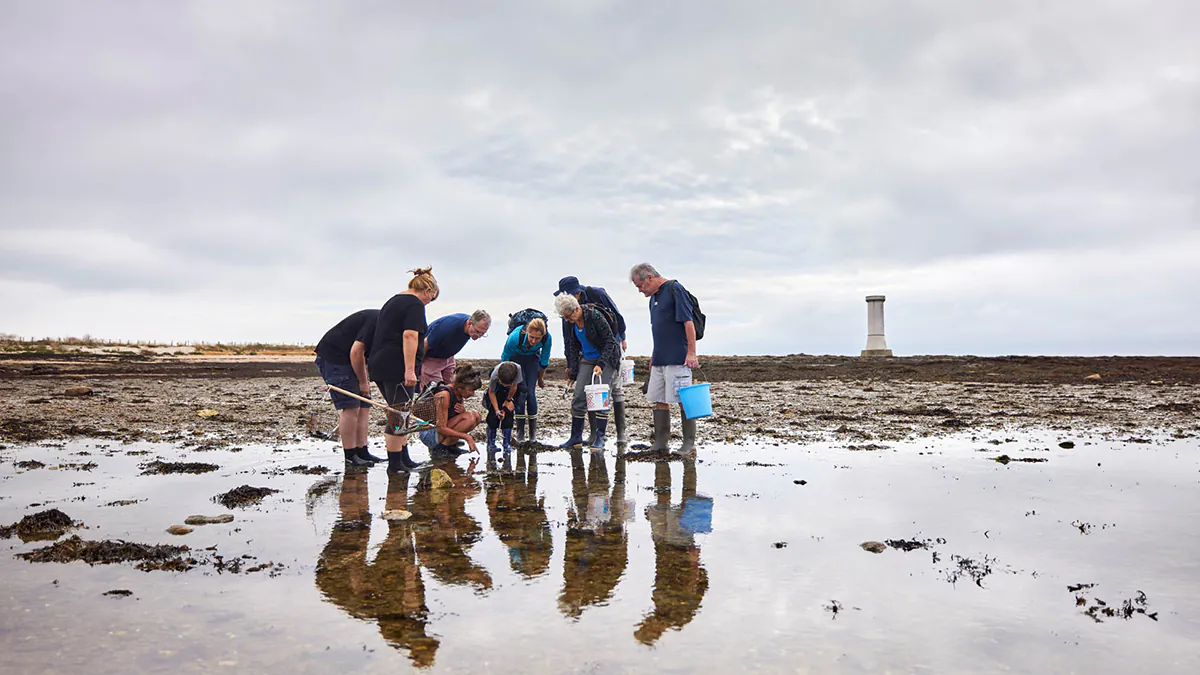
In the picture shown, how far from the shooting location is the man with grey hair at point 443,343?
32.5 ft

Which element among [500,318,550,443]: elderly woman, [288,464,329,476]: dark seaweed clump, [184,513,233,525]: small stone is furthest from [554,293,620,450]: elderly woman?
[184,513,233,525]: small stone

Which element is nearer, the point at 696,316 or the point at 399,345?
the point at 399,345

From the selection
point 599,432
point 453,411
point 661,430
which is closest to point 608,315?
point 599,432

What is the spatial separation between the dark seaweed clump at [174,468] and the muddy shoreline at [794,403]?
65.6 inches

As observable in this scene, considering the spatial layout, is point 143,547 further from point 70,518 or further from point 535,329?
point 535,329

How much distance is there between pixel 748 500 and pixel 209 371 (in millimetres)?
30211

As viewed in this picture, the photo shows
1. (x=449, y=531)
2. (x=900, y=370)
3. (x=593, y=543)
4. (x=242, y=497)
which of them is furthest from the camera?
(x=900, y=370)

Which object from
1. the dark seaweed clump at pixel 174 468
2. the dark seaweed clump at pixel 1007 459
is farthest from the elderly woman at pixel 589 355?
the dark seaweed clump at pixel 1007 459

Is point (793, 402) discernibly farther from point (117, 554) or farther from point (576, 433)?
point (117, 554)

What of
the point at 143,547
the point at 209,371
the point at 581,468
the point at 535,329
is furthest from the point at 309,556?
the point at 209,371

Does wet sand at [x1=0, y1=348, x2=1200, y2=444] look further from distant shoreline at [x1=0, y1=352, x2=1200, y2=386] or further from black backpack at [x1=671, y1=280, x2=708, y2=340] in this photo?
black backpack at [x1=671, y1=280, x2=708, y2=340]

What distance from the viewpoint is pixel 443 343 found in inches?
392

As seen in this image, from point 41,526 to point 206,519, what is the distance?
1107mm

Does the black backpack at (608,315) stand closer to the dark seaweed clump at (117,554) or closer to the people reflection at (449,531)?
the people reflection at (449,531)
